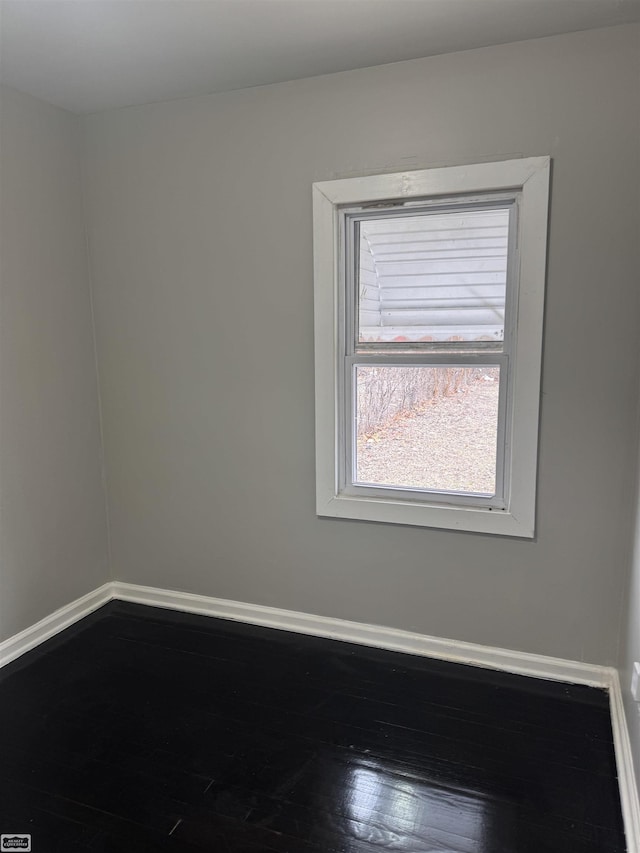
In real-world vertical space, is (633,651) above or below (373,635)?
above

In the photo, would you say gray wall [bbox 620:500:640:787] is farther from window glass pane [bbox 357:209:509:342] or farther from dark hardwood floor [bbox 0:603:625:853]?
window glass pane [bbox 357:209:509:342]

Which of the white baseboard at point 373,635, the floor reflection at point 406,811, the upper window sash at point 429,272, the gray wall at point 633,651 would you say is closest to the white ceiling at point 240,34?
the upper window sash at point 429,272

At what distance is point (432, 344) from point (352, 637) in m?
1.43

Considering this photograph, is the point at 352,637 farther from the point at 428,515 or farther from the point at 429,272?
the point at 429,272

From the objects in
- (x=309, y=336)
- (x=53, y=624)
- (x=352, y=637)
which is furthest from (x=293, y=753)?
(x=309, y=336)

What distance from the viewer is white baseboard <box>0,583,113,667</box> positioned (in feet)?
8.47

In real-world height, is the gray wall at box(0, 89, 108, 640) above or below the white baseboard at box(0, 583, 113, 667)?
above

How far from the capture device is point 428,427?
2.54 m

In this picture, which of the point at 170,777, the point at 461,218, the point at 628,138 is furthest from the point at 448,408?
the point at 170,777

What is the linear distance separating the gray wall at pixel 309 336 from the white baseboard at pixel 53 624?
0.53ft

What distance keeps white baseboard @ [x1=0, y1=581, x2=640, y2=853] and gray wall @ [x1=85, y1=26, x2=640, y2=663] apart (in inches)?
2.1

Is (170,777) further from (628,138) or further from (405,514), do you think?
(628,138)
